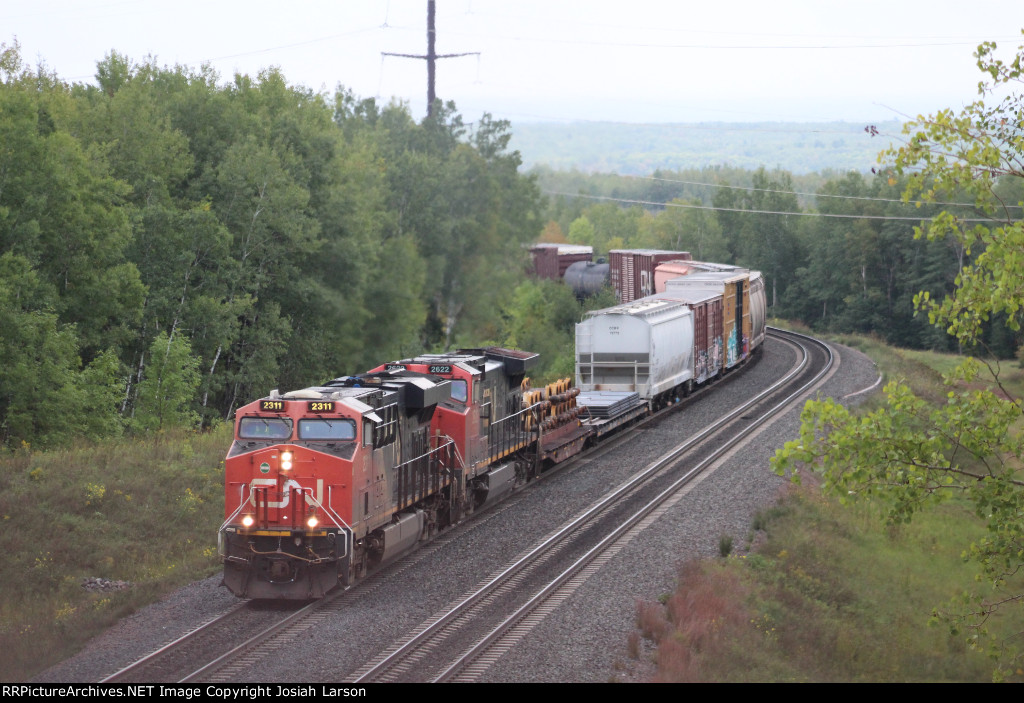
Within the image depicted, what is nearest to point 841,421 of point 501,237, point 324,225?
point 324,225

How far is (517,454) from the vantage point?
1002 inches

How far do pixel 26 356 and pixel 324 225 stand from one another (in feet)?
59.0

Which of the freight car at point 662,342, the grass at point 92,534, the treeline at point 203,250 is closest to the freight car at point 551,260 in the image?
the treeline at point 203,250

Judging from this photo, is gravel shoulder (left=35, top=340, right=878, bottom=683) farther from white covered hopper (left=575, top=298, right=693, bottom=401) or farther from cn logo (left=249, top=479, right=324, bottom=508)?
white covered hopper (left=575, top=298, right=693, bottom=401)

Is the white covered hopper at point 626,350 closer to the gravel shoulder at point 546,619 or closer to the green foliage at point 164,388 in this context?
the gravel shoulder at point 546,619

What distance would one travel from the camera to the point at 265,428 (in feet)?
52.6

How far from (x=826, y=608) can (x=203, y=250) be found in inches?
987

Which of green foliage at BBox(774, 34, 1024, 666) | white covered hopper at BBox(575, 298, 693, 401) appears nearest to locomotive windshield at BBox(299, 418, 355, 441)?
A: green foliage at BBox(774, 34, 1024, 666)

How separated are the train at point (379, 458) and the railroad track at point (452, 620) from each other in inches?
22.0

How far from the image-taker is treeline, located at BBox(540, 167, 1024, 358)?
82625 millimetres

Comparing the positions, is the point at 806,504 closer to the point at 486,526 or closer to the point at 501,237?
the point at 486,526

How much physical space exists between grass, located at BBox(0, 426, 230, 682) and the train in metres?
2.29

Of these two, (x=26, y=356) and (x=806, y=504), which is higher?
(x=26, y=356)

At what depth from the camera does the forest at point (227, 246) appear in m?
28.5
